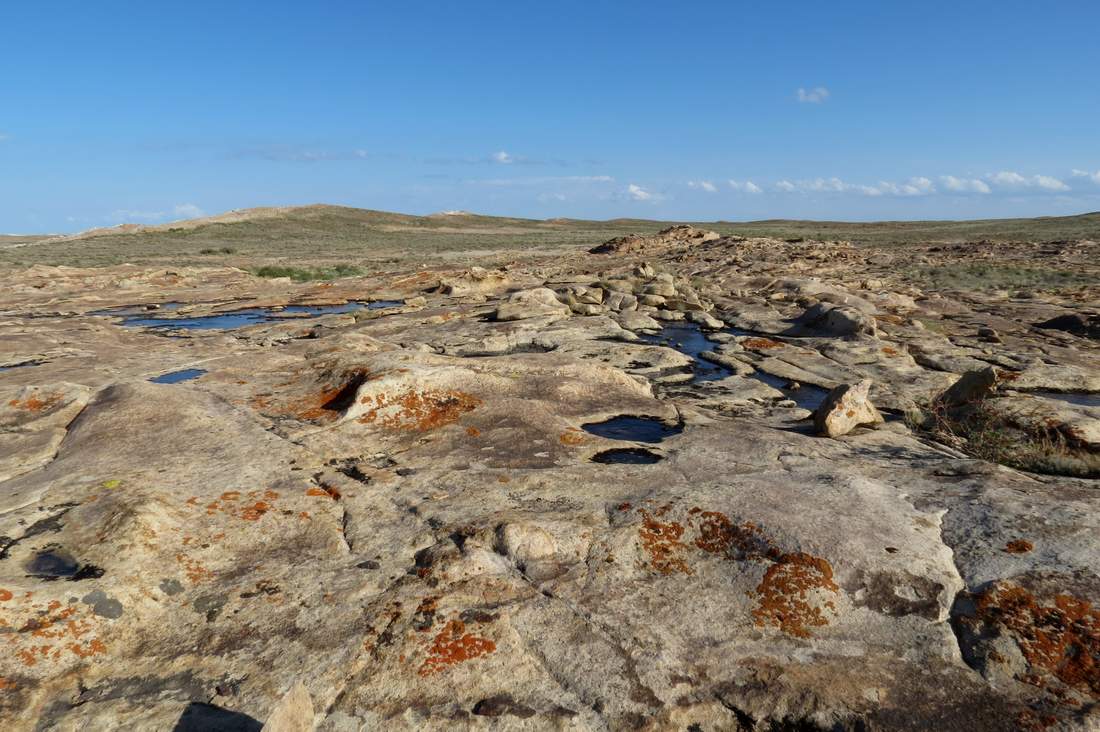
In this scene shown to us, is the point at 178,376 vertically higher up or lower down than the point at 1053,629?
lower down

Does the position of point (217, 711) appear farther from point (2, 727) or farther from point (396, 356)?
point (396, 356)

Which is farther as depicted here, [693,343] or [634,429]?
[693,343]

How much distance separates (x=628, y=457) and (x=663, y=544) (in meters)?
3.59

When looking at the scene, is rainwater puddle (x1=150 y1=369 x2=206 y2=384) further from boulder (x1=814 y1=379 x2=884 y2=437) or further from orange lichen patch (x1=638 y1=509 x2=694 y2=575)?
boulder (x1=814 y1=379 x2=884 y2=437)

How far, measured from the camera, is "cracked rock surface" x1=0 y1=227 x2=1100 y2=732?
5.84m

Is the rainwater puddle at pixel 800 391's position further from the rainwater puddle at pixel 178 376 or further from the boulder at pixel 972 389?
the rainwater puddle at pixel 178 376

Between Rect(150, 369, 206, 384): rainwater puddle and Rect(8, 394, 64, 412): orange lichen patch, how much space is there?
4.12 m

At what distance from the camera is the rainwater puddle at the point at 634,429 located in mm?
13211

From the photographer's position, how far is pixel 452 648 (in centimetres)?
645

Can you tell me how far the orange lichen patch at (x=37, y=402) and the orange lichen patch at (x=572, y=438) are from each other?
1203cm

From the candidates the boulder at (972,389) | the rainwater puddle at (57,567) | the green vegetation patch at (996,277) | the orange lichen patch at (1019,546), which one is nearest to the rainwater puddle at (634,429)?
the boulder at (972,389)

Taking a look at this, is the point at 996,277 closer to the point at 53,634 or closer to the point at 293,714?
A: the point at 293,714

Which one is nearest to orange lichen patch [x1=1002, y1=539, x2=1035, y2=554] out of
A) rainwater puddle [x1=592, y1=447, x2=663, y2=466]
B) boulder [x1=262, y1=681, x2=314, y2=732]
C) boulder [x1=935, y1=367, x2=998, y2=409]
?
rainwater puddle [x1=592, y1=447, x2=663, y2=466]

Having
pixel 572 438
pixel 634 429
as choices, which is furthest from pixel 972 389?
pixel 572 438
